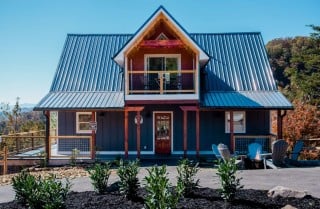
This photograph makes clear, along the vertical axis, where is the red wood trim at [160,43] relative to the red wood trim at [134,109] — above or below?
above

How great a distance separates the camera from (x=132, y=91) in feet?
62.7

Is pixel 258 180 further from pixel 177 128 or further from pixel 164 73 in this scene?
pixel 164 73

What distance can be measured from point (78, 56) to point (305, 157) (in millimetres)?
16079

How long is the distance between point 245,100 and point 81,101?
8366mm

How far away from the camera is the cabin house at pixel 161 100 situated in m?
18.9

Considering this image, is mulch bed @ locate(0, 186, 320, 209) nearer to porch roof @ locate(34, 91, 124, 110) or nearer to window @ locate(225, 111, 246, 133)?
porch roof @ locate(34, 91, 124, 110)

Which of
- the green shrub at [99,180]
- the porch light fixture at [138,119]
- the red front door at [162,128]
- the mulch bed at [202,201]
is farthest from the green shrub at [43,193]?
the red front door at [162,128]

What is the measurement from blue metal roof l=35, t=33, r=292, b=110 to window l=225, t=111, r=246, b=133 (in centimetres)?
109

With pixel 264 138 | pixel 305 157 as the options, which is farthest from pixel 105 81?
pixel 305 157

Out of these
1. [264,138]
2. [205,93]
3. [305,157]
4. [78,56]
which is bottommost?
[305,157]

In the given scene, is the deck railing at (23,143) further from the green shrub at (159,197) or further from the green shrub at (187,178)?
the green shrub at (159,197)

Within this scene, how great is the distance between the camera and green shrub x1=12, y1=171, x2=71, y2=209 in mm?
7584

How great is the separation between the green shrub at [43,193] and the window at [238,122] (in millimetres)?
13403

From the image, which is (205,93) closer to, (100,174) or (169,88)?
(169,88)
